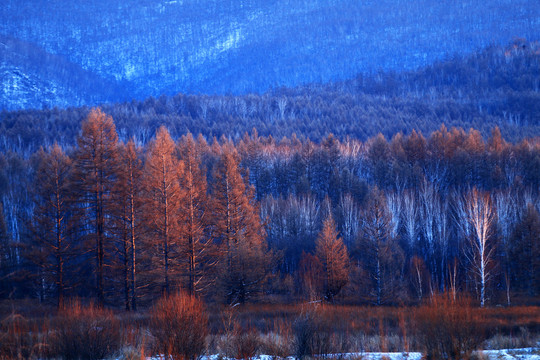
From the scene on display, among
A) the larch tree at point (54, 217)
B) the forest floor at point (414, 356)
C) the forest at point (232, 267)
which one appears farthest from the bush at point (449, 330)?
the larch tree at point (54, 217)

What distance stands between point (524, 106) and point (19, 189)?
430 feet

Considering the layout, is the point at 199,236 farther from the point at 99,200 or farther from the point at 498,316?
the point at 498,316

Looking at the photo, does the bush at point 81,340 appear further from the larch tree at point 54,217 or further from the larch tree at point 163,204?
the larch tree at point 54,217

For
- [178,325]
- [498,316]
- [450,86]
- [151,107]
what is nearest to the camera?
[178,325]

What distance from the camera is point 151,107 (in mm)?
145875

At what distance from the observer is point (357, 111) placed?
137125 millimetres

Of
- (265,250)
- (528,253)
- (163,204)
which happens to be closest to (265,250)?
(265,250)

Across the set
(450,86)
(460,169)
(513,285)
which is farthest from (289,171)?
(450,86)

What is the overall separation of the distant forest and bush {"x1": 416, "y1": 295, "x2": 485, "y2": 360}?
95.5m

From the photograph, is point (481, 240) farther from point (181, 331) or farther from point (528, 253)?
point (181, 331)

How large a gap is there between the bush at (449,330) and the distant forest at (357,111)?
313 feet

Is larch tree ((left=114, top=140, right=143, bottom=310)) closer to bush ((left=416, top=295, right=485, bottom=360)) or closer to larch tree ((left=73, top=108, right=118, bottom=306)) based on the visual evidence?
larch tree ((left=73, top=108, right=118, bottom=306))

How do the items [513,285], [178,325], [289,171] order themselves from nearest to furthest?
[178,325] → [513,285] → [289,171]

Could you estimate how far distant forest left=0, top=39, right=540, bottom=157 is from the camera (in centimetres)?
11390
